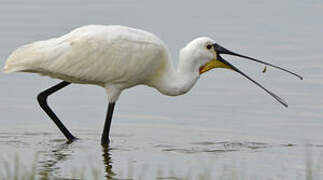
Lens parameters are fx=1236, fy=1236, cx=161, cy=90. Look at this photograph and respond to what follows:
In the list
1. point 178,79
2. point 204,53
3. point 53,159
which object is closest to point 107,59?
point 178,79

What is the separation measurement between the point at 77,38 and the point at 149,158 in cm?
161

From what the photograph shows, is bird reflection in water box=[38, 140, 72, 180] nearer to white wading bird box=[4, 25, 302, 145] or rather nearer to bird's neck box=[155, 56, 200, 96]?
white wading bird box=[4, 25, 302, 145]

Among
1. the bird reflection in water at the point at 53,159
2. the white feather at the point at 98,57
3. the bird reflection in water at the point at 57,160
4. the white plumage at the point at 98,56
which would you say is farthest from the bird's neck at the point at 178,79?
the bird reflection in water at the point at 53,159

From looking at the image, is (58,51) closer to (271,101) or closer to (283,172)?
(283,172)

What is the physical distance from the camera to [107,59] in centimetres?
1408

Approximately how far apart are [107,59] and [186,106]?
2981mm

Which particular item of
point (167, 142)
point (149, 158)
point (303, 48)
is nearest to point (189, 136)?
point (167, 142)

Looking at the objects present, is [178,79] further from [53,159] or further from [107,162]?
[53,159]

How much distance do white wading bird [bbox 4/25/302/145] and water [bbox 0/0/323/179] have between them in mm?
778

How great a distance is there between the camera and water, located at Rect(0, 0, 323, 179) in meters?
13.5

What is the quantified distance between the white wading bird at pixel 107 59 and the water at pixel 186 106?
778 millimetres

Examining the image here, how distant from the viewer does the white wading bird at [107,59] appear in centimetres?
1384

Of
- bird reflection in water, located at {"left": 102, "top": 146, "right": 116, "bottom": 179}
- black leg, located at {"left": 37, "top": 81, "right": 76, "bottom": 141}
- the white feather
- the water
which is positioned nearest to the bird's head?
the white feather

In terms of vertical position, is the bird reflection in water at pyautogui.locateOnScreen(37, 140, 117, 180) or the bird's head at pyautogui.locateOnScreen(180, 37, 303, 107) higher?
the bird's head at pyautogui.locateOnScreen(180, 37, 303, 107)
